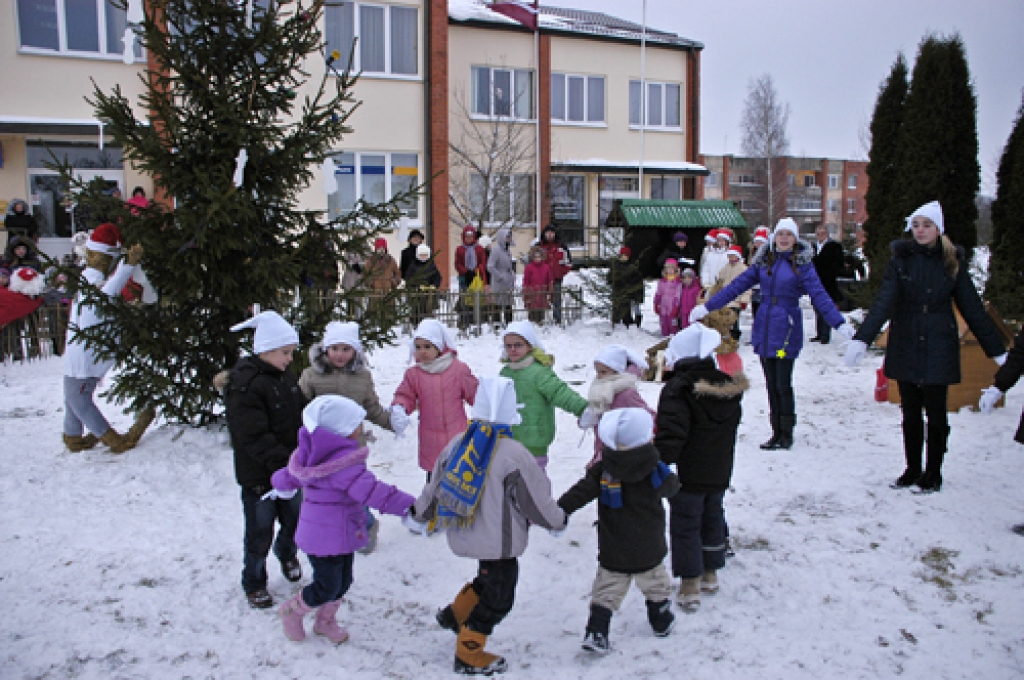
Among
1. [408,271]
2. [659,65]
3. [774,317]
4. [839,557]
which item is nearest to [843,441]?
[774,317]

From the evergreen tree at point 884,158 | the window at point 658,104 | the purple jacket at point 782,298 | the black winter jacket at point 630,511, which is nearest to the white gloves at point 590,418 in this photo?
the black winter jacket at point 630,511

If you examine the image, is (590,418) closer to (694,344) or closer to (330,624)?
(694,344)

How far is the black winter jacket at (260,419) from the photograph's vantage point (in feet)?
14.9

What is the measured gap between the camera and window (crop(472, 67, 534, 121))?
26312 mm

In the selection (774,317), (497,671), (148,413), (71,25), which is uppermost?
(71,25)

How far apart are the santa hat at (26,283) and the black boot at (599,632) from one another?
11075 millimetres

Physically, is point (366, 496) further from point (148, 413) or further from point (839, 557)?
point (148, 413)

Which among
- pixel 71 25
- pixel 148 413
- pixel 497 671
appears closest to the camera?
pixel 497 671

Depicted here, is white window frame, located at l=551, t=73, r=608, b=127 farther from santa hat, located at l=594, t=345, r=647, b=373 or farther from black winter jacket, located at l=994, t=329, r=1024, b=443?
santa hat, located at l=594, t=345, r=647, b=373

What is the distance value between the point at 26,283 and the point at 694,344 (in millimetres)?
11223

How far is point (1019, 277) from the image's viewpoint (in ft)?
36.8

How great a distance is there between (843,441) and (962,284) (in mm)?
2231

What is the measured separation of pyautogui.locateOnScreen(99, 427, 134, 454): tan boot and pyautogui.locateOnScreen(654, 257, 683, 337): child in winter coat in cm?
850

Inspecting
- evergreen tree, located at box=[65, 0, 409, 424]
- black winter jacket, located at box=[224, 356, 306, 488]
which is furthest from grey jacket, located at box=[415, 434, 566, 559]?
evergreen tree, located at box=[65, 0, 409, 424]
